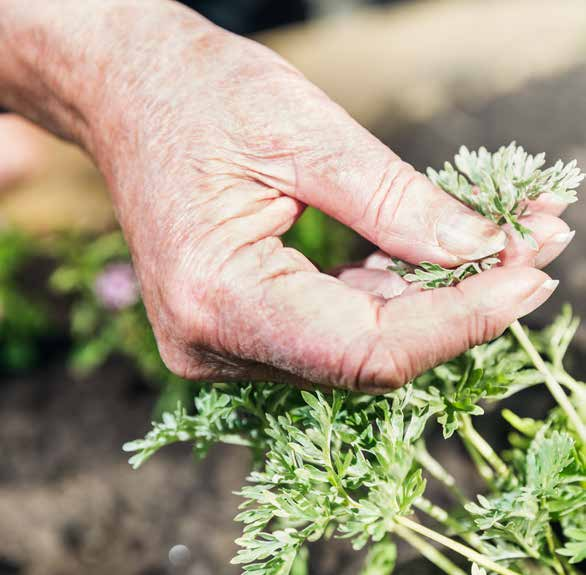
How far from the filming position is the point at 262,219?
1.28 metres

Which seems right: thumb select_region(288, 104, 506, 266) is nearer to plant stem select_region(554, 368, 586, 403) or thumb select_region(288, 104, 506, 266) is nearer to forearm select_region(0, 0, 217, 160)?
plant stem select_region(554, 368, 586, 403)

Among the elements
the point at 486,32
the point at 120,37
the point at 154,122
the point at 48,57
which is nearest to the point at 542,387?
the point at 154,122

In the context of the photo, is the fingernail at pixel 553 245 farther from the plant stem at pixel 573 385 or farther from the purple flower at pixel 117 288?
the purple flower at pixel 117 288

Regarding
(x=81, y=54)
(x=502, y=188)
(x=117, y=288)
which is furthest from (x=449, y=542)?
(x=117, y=288)

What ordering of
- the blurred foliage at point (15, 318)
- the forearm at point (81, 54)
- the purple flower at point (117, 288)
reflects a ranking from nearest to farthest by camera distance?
the forearm at point (81, 54)
the purple flower at point (117, 288)
the blurred foliage at point (15, 318)

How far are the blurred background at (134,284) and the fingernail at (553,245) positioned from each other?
28.4 inches

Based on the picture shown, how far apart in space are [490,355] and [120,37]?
1117 millimetres

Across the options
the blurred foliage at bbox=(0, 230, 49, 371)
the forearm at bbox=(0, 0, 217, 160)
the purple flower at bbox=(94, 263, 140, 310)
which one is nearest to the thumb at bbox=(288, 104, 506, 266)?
the forearm at bbox=(0, 0, 217, 160)

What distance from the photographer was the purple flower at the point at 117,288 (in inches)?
108

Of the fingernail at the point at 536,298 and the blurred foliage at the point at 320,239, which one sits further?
the blurred foliage at the point at 320,239

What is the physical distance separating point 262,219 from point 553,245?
0.52m

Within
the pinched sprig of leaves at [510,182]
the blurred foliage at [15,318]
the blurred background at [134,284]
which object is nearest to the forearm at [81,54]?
the pinched sprig of leaves at [510,182]

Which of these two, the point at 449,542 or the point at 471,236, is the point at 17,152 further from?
the point at 449,542

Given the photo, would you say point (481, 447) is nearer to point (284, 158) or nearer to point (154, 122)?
point (284, 158)
